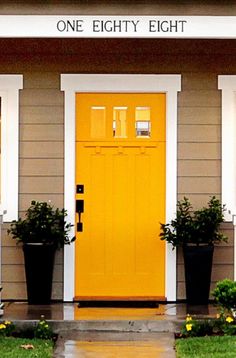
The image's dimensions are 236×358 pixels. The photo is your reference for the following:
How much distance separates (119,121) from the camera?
10.5 meters

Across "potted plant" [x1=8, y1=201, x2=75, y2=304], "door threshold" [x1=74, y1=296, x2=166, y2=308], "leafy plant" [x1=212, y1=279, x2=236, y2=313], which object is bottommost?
"door threshold" [x1=74, y1=296, x2=166, y2=308]

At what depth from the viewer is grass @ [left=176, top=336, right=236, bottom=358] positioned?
7.84 metres

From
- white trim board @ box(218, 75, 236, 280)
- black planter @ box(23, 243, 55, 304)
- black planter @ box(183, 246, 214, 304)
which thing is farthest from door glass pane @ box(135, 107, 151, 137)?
black planter @ box(23, 243, 55, 304)

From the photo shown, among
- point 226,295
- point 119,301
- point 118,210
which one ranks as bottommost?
point 119,301

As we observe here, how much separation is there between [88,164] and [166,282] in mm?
1636

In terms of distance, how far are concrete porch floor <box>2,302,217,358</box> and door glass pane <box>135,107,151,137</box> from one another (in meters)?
2.01

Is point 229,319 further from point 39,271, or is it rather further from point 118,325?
point 39,271

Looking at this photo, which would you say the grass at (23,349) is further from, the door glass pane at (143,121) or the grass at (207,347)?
the door glass pane at (143,121)

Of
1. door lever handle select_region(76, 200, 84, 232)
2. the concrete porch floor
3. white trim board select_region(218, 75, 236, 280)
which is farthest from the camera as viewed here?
door lever handle select_region(76, 200, 84, 232)

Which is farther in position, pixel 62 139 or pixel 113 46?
pixel 62 139

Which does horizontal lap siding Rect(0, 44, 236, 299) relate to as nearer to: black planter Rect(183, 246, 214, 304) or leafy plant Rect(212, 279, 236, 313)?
black planter Rect(183, 246, 214, 304)

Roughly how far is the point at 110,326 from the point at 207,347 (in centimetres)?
128

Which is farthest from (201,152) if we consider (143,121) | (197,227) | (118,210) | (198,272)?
(198,272)

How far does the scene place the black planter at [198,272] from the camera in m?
9.95
